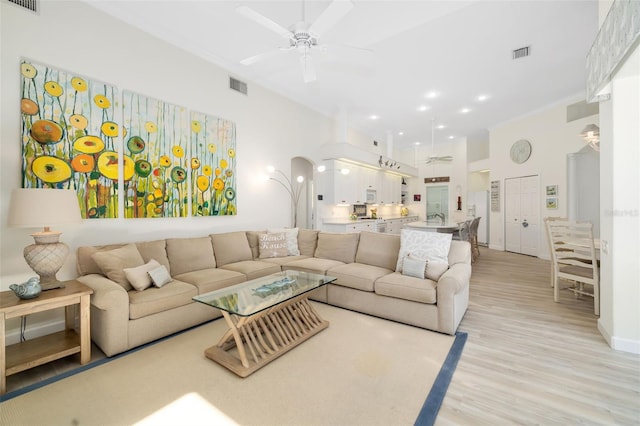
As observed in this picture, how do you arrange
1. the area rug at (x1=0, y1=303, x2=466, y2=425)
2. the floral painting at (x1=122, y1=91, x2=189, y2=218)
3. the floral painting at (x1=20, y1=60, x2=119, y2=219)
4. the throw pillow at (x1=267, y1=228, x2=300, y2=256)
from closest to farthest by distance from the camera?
1. the area rug at (x1=0, y1=303, x2=466, y2=425)
2. the floral painting at (x1=20, y1=60, x2=119, y2=219)
3. the floral painting at (x1=122, y1=91, x2=189, y2=218)
4. the throw pillow at (x1=267, y1=228, x2=300, y2=256)

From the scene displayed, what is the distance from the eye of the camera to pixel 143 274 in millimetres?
2838

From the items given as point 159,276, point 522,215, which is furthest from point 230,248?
point 522,215

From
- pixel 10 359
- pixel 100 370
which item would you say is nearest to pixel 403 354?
pixel 100 370

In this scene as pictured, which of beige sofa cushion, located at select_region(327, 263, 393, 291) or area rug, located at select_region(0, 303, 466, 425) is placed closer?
area rug, located at select_region(0, 303, 466, 425)

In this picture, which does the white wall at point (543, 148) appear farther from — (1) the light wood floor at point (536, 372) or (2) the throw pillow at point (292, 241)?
(2) the throw pillow at point (292, 241)

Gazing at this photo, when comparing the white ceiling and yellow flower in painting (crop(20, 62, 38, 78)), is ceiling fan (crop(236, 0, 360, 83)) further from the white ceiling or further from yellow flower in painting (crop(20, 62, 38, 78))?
yellow flower in painting (crop(20, 62, 38, 78))

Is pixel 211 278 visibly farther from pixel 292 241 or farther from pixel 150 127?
pixel 150 127

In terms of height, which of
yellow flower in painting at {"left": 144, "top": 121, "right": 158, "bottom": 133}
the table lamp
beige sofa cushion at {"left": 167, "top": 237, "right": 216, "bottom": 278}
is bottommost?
beige sofa cushion at {"left": 167, "top": 237, "right": 216, "bottom": 278}

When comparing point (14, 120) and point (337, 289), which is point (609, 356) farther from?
point (14, 120)

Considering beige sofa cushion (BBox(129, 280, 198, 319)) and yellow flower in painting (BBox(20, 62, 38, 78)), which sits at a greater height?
yellow flower in painting (BBox(20, 62, 38, 78))

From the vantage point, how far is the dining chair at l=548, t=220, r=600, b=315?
3.33m

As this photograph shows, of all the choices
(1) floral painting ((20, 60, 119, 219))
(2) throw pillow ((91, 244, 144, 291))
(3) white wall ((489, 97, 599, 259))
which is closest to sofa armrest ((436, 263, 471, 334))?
(2) throw pillow ((91, 244, 144, 291))

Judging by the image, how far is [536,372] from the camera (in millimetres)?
2203

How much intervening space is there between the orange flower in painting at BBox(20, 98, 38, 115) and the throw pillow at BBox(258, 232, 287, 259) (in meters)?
2.90
